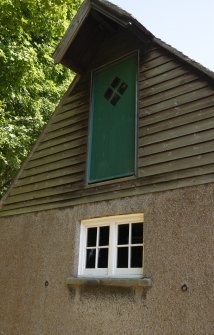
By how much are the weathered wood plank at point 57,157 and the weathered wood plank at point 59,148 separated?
73mm

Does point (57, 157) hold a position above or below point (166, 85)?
below

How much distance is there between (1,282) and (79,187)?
2981 millimetres

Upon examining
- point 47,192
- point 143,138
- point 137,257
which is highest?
point 143,138

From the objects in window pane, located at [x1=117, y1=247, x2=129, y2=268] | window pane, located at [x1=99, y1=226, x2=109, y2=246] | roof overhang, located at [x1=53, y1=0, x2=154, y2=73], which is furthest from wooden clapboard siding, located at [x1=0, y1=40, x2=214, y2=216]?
window pane, located at [x1=117, y1=247, x2=129, y2=268]

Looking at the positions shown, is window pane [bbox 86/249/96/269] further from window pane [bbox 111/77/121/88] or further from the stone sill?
window pane [bbox 111/77/121/88]

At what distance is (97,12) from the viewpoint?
7848mm

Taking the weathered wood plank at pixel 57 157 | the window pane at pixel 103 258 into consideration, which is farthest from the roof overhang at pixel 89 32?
the window pane at pixel 103 258

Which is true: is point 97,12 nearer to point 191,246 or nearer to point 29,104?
point 191,246

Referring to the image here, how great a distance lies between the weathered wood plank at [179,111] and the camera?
588cm

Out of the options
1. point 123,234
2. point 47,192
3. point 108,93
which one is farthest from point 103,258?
point 108,93

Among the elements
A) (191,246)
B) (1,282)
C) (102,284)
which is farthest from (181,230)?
(1,282)

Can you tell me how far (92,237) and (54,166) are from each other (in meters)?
1.97

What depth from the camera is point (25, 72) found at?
12055 mm

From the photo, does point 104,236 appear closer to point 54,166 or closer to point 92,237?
point 92,237
